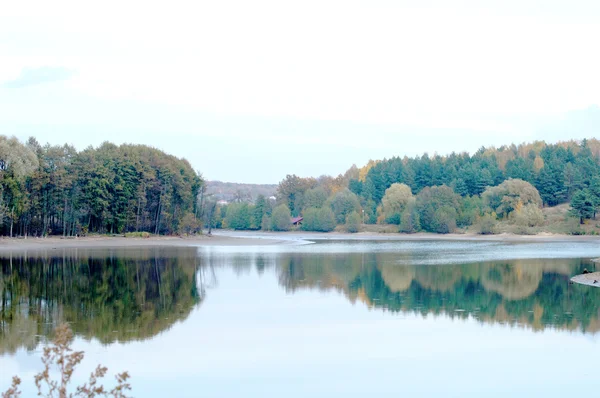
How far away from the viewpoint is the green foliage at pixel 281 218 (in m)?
122

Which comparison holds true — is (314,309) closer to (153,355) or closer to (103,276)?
(153,355)

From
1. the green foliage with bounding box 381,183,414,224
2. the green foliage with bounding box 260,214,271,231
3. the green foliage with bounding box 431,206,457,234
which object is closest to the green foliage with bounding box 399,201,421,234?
the green foliage with bounding box 431,206,457,234

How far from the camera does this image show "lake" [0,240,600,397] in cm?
1266

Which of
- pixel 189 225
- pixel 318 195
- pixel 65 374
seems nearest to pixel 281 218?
pixel 318 195

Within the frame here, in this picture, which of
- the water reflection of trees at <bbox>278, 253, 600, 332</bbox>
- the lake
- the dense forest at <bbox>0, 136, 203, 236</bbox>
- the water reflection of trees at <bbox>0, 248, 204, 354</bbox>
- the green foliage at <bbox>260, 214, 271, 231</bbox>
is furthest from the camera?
the green foliage at <bbox>260, 214, 271, 231</bbox>

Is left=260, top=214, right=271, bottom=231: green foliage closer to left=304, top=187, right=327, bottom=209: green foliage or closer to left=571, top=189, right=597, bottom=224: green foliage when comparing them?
left=304, top=187, right=327, bottom=209: green foliage

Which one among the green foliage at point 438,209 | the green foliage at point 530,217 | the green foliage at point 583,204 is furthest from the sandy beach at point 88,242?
the green foliage at point 583,204

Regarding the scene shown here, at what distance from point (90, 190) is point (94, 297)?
4168cm

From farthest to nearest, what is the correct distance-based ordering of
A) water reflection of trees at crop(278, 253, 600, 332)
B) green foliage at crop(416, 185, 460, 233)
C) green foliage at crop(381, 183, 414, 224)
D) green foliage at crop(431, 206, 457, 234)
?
green foliage at crop(381, 183, 414, 224) → green foliage at crop(416, 185, 460, 233) → green foliage at crop(431, 206, 457, 234) → water reflection of trees at crop(278, 253, 600, 332)

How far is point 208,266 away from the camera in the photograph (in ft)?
123

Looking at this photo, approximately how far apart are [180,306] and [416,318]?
24.8 feet

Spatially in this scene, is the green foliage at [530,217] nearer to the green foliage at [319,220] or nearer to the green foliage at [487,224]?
the green foliage at [487,224]

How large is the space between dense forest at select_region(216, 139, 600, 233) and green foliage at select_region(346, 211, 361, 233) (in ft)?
0.55

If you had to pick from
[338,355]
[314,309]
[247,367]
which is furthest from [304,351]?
[314,309]
